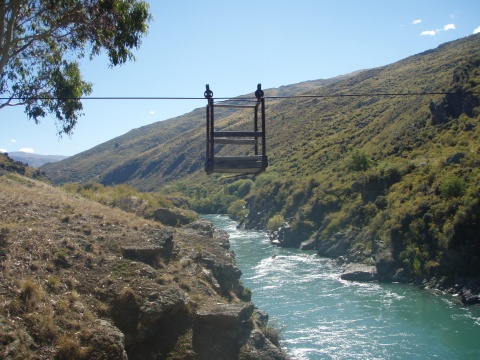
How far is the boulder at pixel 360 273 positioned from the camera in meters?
36.9

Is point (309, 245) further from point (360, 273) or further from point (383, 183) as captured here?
point (360, 273)

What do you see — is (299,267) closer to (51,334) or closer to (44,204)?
(44,204)

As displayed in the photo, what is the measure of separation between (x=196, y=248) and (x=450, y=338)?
1332 centimetres

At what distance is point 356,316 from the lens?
2881cm

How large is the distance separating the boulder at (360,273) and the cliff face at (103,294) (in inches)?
686

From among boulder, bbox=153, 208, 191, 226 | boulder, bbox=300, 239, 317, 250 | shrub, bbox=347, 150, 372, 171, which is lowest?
boulder, bbox=300, 239, 317, 250

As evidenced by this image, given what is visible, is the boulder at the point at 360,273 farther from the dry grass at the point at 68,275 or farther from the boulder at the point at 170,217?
the dry grass at the point at 68,275

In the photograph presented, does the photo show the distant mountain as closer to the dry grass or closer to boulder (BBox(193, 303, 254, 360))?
the dry grass

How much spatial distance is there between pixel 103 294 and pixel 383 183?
37640 millimetres

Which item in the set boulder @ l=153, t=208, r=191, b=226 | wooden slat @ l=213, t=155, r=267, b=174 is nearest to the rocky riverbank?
boulder @ l=153, t=208, r=191, b=226

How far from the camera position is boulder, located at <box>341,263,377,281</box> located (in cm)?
3691

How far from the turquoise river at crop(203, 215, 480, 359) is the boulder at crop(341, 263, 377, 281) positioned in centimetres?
77

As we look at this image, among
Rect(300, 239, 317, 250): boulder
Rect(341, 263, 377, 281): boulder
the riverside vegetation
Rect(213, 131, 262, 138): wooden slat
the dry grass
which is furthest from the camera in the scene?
Rect(300, 239, 317, 250): boulder

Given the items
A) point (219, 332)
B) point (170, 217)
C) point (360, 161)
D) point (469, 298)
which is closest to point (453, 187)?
point (469, 298)
